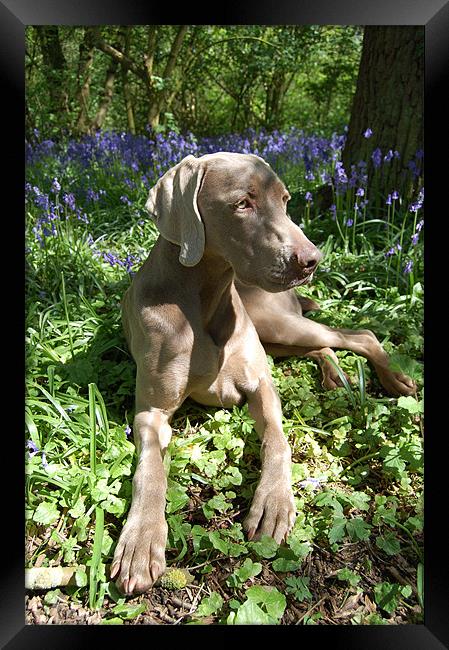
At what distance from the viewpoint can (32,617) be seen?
1.83 m

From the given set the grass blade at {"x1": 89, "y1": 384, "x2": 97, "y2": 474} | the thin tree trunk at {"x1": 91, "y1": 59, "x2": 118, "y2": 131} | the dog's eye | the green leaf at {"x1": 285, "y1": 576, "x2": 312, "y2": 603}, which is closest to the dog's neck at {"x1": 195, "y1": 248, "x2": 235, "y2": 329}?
the dog's eye

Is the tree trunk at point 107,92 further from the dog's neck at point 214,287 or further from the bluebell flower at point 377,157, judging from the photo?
the dog's neck at point 214,287

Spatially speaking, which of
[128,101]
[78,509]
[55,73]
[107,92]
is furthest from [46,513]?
[107,92]

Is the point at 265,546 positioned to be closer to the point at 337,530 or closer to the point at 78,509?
the point at 337,530

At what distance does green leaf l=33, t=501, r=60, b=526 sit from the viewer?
2.05 meters

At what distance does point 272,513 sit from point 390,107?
322 centimetres
